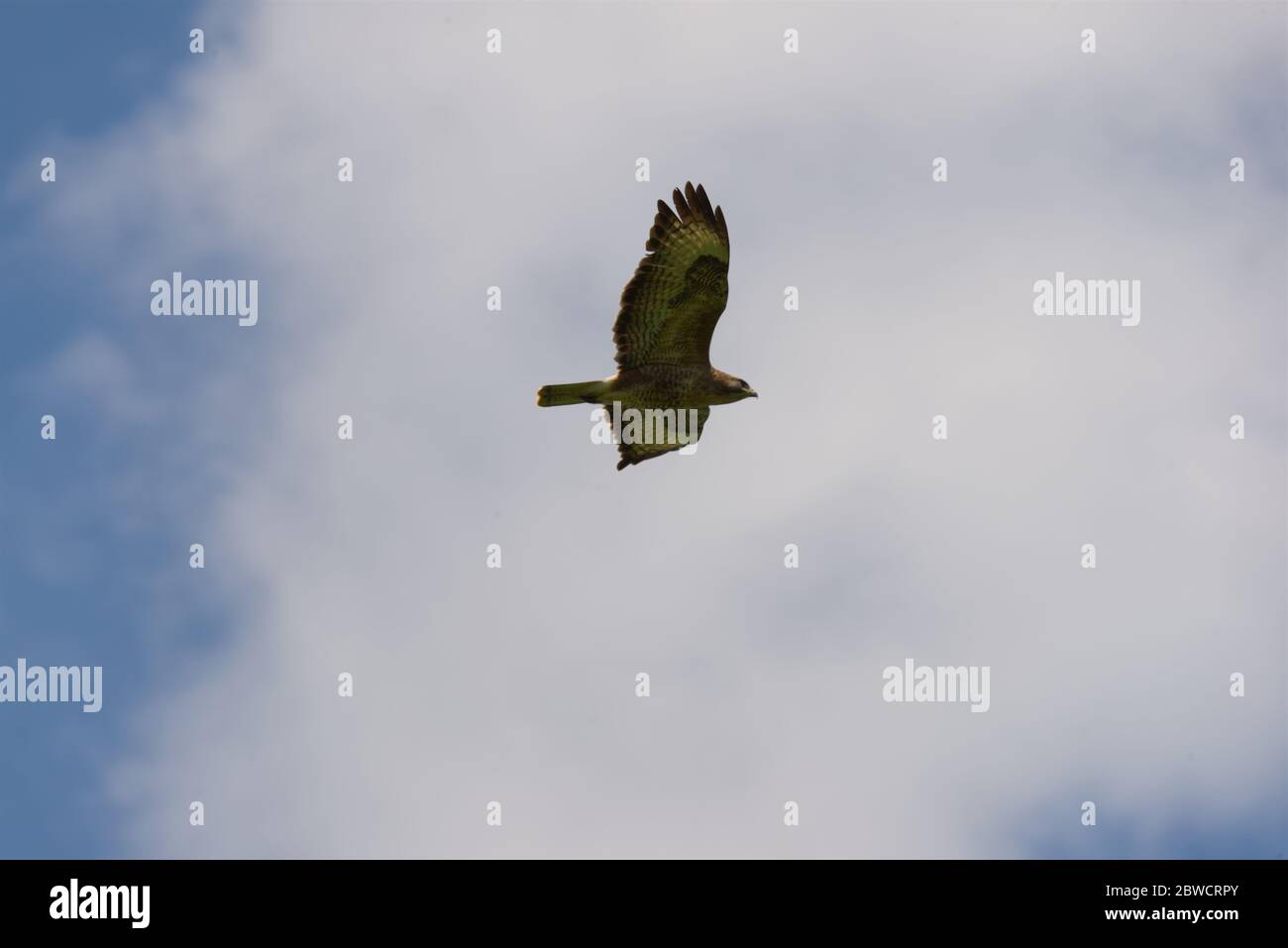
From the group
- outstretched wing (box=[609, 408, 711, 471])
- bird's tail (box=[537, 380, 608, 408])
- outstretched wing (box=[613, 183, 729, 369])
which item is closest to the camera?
outstretched wing (box=[613, 183, 729, 369])

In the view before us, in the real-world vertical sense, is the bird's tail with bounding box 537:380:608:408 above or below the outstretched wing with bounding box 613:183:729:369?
below

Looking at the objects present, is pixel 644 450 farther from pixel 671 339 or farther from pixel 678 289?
pixel 678 289

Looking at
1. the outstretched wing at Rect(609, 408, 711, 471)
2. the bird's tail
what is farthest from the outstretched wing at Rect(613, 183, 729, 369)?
the outstretched wing at Rect(609, 408, 711, 471)

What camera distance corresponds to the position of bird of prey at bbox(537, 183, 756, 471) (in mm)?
14586

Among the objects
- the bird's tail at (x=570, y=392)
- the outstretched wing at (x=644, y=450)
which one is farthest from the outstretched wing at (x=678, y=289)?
the outstretched wing at (x=644, y=450)

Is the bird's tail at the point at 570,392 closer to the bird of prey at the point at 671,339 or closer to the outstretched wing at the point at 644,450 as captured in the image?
the bird of prey at the point at 671,339

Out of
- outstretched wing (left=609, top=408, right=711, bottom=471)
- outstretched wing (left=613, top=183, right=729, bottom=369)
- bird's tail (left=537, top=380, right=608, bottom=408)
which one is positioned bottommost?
outstretched wing (left=609, top=408, right=711, bottom=471)

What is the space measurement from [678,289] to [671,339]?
0.46 meters

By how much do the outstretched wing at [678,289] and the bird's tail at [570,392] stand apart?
332 millimetres

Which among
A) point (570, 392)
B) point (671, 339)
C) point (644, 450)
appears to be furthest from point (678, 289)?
point (644, 450)

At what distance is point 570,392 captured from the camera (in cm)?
1482

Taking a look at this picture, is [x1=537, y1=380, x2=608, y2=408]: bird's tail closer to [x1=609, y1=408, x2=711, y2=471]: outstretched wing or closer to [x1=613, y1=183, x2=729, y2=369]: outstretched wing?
[x1=613, y1=183, x2=729, y2=369]: outstretched wing

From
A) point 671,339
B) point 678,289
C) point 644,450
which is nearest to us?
point 678,289
